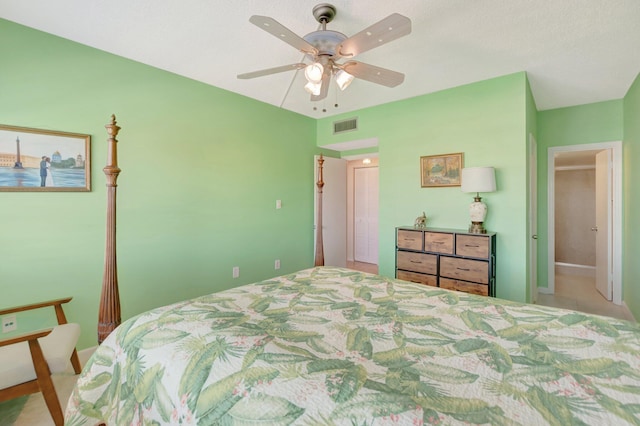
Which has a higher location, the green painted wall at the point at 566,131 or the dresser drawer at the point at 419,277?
the green painted wall at the point at 566,131

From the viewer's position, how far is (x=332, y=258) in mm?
4840

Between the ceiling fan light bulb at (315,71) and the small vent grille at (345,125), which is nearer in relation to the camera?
the ceiling fan light bulb at (315,71)

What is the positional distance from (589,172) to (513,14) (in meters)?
5.12

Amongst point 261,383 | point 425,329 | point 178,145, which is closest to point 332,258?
point 178,145

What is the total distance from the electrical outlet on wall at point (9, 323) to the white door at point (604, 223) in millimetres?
6196

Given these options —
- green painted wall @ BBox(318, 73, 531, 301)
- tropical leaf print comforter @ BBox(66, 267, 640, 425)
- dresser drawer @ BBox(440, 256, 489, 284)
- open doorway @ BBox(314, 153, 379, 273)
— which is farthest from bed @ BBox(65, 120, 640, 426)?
open doorway @ BBox(314, 153, 379, 273)

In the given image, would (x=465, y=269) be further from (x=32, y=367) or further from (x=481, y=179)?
(x=32, y=367)

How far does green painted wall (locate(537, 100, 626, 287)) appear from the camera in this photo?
141 inches

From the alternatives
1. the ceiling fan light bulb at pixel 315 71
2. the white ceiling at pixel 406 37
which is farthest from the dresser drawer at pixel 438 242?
the ceiling fan light bulb at pixel 315 71

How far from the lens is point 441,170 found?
11.1ft

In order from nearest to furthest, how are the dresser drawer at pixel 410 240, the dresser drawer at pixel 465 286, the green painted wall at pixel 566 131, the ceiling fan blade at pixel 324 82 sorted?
the ceiling fan blade at pixel 324 82, the dresser drawer at pixel 465 286, the dresser drawer at pixel 410 240, the green painted wall at pixel 566 131

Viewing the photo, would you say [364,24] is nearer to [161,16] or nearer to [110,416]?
[161,16]

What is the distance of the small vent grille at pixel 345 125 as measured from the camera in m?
4.19

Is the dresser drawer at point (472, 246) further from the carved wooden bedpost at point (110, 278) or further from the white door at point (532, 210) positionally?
the carved wooden bedpost at point (110, 278)
